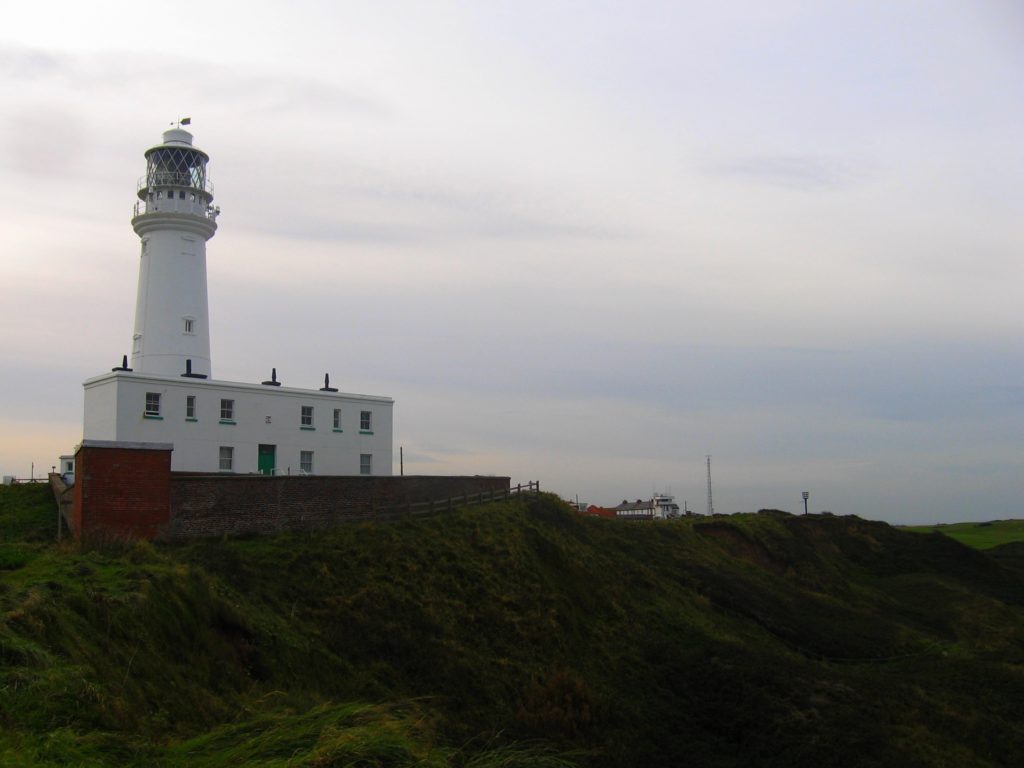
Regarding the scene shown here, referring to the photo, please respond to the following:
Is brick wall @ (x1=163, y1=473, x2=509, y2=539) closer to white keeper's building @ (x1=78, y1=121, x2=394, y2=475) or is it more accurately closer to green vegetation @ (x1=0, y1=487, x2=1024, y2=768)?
green vegetation @ (x1=0, y1=487, x2=1024, y2=768)

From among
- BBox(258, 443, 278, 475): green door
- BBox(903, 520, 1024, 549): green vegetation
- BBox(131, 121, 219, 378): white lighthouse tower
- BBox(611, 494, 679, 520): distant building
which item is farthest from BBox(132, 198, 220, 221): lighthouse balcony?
BBox(903, 520, 1024, 549): green vegetation

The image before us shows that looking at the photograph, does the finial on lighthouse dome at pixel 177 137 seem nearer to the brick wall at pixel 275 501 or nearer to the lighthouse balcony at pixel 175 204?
the lighthouse balcony at pixel 175 204

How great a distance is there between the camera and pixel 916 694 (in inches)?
857

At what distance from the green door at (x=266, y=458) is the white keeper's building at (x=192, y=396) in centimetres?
4

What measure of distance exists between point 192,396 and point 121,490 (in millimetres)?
9847

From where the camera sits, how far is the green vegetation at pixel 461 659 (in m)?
9.63

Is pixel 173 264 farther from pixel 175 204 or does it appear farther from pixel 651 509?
pixel 651 509

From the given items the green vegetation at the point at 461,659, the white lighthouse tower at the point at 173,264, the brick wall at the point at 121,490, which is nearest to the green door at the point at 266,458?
the white lighthouse tower at the point at 173,264

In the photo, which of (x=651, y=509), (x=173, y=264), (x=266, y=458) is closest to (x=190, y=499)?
(x=266, y=458)

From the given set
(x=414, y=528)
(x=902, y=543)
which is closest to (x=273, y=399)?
(x=414, y=528)

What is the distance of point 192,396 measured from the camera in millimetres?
30078

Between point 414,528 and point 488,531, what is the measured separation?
280cm

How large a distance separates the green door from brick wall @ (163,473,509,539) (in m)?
6.46

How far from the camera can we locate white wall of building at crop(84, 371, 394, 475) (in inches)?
1133
